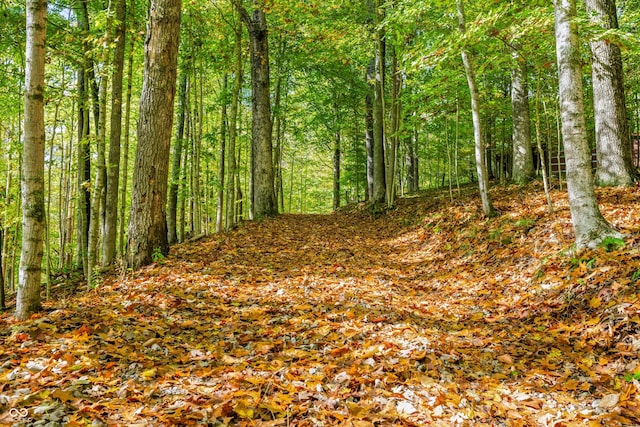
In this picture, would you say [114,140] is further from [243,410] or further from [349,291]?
[243,410]

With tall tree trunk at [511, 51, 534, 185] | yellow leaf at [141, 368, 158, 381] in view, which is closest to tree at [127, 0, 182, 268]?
yellow leaf at [141, 368, 158, 381]

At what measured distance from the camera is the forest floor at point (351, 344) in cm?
254

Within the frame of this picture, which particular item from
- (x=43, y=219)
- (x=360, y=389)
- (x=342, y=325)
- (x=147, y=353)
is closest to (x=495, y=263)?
(x=342, y=325)

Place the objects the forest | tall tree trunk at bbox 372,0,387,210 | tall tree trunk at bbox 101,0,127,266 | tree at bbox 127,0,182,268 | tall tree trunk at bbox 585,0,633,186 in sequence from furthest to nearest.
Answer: tall tree trunk at bbox 372,0,387,210, tall tree trunk at bbox 101,0,127,266, tall tree trunk at bbox 585,0,633,186, tree at bbox 127,0,182,268, the forest

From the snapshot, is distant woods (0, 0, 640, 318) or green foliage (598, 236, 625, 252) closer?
green foliage (598, 236, 625, 252)

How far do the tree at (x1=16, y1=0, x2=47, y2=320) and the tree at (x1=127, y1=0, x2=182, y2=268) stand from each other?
208 centimetres

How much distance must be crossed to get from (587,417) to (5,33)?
36.2 ft

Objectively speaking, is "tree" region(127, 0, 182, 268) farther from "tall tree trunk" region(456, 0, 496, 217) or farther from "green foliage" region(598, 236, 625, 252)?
"green foliage" region(598, 236, 625, 252)

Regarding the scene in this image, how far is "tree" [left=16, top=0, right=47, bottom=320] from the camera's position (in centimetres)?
403

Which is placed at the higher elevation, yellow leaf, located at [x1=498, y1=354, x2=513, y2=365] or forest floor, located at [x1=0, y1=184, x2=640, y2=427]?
forest floor, located at [x1=0, y1=184, x2=640, y2=427]

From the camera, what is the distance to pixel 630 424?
7.89 ft

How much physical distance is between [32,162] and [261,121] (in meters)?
8.70

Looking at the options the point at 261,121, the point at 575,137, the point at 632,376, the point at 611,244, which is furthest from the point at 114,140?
the point at 632,376

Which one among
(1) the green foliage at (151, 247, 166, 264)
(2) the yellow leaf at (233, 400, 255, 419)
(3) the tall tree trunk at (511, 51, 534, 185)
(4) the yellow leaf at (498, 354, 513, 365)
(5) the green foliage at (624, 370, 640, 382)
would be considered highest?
(3) the tall tree trunk at (511, 51, 534, 185)
